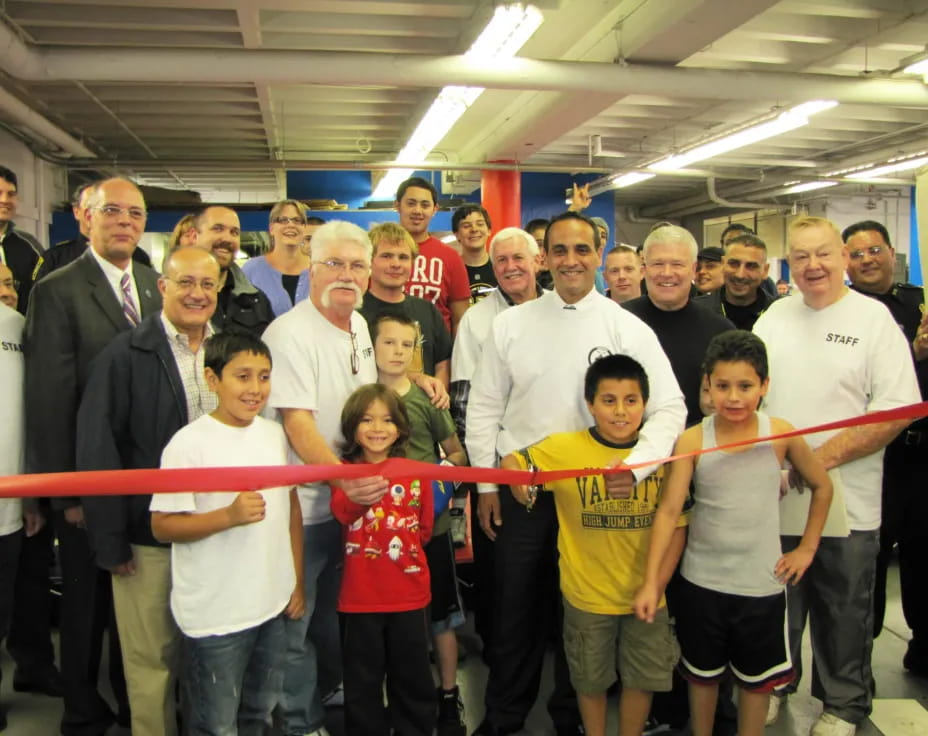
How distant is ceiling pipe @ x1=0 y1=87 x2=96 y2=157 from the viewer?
7.43m

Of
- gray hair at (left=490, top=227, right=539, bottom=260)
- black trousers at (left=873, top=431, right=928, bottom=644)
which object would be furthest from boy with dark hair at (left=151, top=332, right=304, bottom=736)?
black trousers at (left=873, top=431, right=928, bottom=644)

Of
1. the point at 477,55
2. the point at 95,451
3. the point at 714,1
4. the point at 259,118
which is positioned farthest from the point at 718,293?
the point at 259,118

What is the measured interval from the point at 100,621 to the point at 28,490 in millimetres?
1070

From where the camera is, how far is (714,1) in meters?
4.98

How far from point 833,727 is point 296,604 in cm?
199

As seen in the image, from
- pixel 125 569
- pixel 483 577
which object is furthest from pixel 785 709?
pixel 125 569

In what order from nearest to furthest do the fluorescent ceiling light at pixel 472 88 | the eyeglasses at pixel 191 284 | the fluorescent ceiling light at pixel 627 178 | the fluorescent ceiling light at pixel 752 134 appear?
the eyeglasses at pixel 191 284, the fluorescent ceiling light at pixel 472 88, the fluorescent ceiling light at pixel 752 134, the fluorescent ceiling light at pixel 627 178

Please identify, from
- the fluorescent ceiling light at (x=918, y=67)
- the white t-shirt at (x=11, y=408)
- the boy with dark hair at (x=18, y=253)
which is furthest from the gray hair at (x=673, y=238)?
the fluorescent ceiling light at (x=918, y=67)

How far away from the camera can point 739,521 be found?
2.38 metres

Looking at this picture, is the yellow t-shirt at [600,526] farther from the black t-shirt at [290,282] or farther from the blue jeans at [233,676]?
the black t-shirt at [290,282]

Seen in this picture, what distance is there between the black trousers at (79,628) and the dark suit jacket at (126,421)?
1.23 ft

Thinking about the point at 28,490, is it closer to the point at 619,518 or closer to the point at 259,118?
the point at 619,518

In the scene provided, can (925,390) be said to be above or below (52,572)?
above

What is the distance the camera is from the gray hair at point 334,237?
252 centimetres
